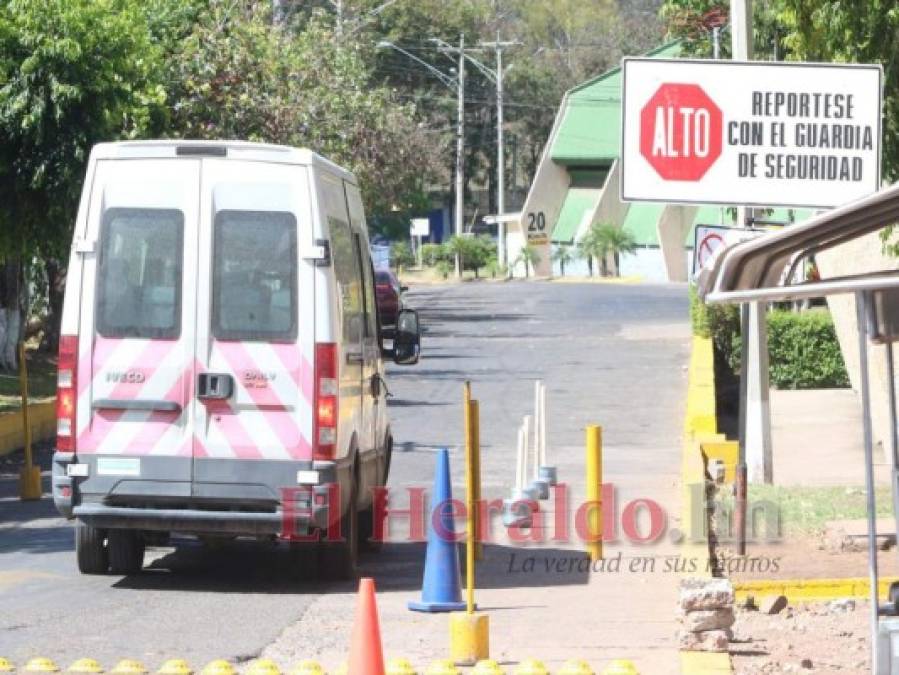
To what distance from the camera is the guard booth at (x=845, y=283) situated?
233 inches

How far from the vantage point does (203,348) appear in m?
10.7

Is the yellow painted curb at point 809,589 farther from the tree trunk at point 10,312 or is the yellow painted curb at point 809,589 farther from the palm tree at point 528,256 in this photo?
the palm tree at point 528,256

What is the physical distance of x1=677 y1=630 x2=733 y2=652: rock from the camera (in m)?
8.61

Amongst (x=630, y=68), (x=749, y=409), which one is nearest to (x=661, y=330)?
(x=749, y=409)

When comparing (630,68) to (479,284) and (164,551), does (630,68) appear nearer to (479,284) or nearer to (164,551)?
(164,551)

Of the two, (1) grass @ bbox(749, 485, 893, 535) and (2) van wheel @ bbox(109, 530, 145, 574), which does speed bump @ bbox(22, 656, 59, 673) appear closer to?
(2) van wheel @ bbox(109, 530, 145, 574)

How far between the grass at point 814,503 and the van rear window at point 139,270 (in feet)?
15.4

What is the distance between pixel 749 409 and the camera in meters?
15.1

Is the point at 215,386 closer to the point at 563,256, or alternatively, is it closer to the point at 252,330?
the point at 252,330

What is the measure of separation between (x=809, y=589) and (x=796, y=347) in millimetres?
15352

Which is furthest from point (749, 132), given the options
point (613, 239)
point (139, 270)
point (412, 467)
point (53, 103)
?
point (613, 239)

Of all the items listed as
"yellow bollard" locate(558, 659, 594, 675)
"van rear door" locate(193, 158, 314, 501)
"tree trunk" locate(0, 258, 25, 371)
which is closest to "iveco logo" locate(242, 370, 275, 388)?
"van rear door" locate(193, 158, 314, 501)

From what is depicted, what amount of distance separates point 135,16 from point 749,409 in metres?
9.52

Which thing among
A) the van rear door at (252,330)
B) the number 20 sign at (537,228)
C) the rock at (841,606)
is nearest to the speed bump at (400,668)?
the van rear door at (252,330)
